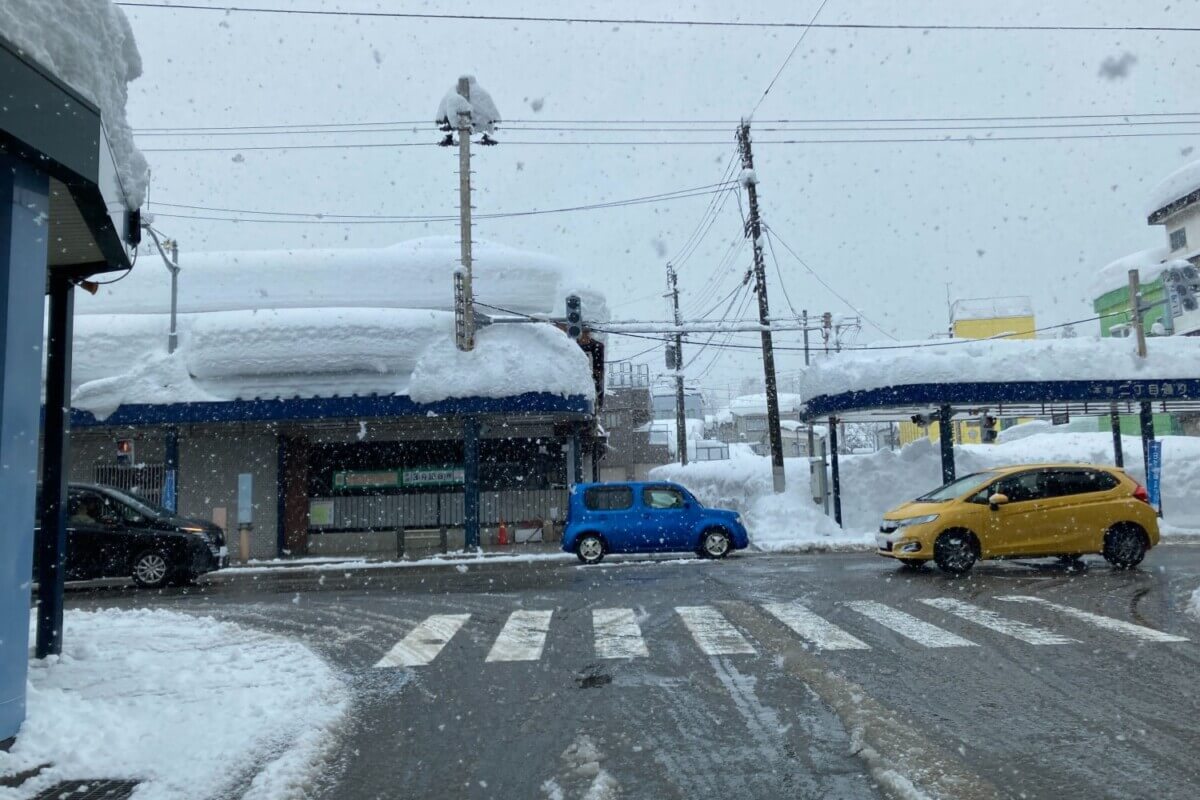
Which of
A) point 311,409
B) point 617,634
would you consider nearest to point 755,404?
point 311,409

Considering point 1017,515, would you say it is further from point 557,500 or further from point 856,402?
point 557,500

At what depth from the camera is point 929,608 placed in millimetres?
10133

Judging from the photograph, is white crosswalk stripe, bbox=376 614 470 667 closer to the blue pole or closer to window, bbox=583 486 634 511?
the blue pole

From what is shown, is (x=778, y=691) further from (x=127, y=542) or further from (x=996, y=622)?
(x=127, y=542)

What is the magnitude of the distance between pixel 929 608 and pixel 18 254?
9.16 m

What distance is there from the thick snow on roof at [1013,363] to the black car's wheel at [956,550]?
912 centimetres

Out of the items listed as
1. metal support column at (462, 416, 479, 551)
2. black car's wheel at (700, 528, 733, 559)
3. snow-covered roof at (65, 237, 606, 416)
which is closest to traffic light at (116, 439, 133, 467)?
snow-covered roof at (65, 237, 606, 416)

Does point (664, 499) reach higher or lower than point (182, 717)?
higher

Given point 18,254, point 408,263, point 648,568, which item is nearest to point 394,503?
point 408,263

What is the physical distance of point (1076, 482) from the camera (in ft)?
45.0

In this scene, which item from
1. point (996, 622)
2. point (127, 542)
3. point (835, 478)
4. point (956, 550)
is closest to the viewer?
point (996, 622)

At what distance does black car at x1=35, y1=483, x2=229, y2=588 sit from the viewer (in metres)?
15.6

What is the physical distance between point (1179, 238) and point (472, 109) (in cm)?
3757

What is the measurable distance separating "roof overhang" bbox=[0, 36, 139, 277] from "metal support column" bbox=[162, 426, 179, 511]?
1625 cm
